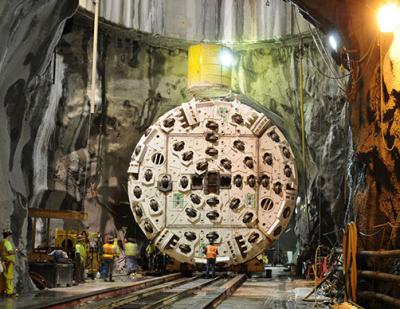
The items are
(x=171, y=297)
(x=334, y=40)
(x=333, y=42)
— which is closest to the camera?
(x=334, y=40)

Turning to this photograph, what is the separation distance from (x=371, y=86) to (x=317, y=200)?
1078 centimetres

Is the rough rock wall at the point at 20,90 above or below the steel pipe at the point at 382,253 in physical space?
above

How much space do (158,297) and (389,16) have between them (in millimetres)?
6866

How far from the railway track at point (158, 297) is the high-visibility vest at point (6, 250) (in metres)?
1.48

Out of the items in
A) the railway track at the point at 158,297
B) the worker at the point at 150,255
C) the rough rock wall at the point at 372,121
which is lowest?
the railway track at the point at 158,297

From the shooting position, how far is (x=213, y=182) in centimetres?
1644

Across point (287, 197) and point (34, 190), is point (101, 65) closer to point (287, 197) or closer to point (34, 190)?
point (34, 190)

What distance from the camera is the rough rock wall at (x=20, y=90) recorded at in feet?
34.0

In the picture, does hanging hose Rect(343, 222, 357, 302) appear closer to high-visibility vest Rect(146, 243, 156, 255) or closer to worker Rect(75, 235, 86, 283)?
worker Rect(75, 235, 86, 283)

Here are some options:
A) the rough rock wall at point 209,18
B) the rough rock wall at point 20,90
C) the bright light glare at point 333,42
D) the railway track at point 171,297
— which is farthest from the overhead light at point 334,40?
the rough rock wall at point 209,18

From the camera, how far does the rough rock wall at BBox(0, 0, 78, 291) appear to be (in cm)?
1038

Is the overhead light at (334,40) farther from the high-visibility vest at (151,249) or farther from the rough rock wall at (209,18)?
the high-visibility vest at (151,249)

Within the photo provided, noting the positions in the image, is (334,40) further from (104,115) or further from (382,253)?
(104,115)

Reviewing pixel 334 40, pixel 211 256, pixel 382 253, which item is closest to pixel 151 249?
pixel 211 256
